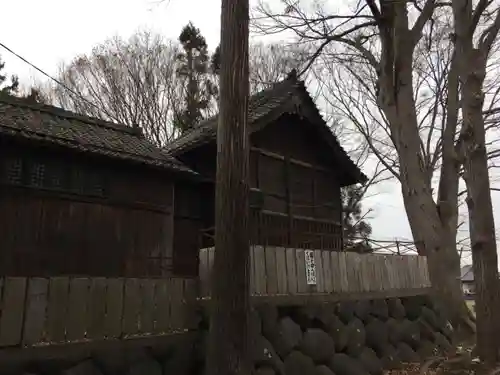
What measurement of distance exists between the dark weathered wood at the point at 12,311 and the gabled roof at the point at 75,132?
4.26 m

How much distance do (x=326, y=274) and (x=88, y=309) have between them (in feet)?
13.4

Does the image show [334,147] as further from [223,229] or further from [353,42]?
[223,229]

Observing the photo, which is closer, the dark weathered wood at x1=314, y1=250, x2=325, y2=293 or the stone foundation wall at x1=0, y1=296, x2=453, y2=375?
the stone foundation wall at x1=0, y1=296, x2=453, y2=375

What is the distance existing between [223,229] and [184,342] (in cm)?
158

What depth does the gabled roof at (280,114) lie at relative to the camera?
439 inches

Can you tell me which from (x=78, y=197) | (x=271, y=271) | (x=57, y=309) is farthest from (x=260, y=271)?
(x=78, y=197)

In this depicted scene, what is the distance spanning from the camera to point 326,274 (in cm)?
738

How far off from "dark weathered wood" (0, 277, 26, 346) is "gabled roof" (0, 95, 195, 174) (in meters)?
4.26

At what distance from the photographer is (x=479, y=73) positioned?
7.67 m

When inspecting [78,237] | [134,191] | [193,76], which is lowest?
[78,237]

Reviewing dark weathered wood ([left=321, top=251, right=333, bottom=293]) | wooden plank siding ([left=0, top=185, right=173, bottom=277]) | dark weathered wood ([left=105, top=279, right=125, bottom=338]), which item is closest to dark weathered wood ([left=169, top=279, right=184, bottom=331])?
dark weathered wood ([left=105, top=279, right=125, bottom=338])

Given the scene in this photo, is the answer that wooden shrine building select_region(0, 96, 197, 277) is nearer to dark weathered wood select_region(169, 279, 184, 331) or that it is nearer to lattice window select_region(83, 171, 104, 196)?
lattice window select_region(83, 171, 104, 196)

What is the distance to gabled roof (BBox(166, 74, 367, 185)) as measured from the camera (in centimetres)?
1116

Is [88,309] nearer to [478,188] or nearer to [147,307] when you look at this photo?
[147,307]
